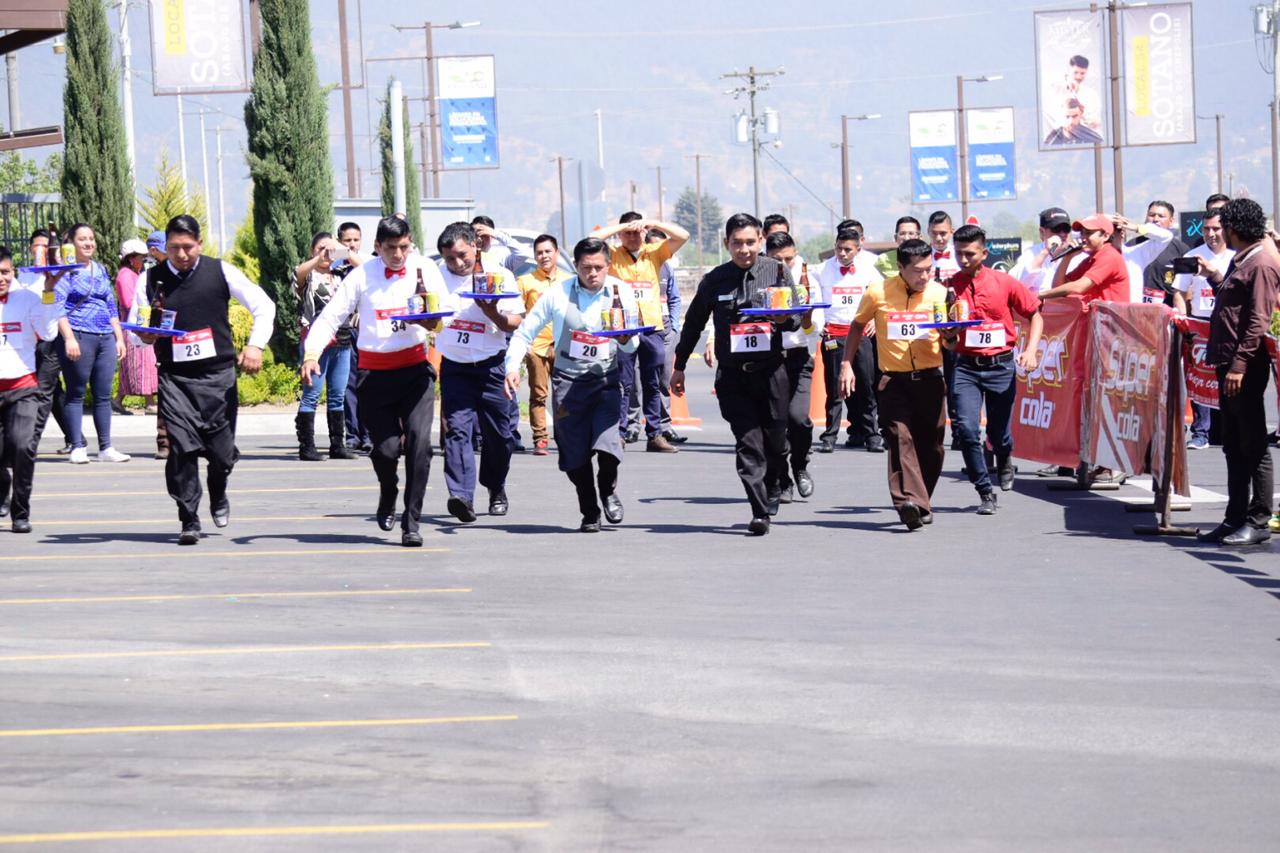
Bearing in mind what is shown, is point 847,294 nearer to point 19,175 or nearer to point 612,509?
point 612,509

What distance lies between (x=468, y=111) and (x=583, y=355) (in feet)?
162

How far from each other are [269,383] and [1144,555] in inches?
601

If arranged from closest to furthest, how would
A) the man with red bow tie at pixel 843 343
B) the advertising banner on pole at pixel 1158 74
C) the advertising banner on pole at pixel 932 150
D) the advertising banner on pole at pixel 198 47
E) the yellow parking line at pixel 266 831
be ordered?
1. the yellow parking line at pixel 266 831
2. the man with red bow tie at pixel 843 343
3. the advertising banner on pole at pixel 198 47
4. the advertising banner on pole at pixel 1158 74
5. the advertising banner on pole at pixel 932 150

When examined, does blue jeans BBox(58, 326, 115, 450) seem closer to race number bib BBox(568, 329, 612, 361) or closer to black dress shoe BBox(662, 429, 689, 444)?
black dress shoe BBox(662, 429, 689, 444)

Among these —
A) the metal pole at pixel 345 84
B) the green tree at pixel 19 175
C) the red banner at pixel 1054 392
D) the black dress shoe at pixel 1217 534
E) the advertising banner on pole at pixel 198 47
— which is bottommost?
the black dress shoe at pixel 1217 534

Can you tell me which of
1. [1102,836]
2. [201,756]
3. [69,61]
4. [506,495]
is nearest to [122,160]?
[69,61]

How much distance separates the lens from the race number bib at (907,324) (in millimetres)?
12836

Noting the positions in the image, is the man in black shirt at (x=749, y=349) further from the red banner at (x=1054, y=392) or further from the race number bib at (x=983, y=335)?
the red banner at (x=1054, y=392)

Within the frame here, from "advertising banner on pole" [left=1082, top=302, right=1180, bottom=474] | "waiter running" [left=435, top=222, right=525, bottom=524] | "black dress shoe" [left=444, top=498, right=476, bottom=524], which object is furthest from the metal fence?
"advertising banner on pole" [left=1082, top=302, right=1180, bottom=474]

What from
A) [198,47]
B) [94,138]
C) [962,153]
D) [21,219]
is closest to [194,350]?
[21,219]

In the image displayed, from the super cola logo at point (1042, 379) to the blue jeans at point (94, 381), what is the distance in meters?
8.08

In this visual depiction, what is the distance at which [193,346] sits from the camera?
1225cm

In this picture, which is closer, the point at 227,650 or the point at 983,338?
the point at 227,650

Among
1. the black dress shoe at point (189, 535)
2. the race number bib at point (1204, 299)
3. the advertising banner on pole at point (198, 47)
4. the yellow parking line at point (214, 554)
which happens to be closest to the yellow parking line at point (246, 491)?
the black dress shoe at point (189, 535)
